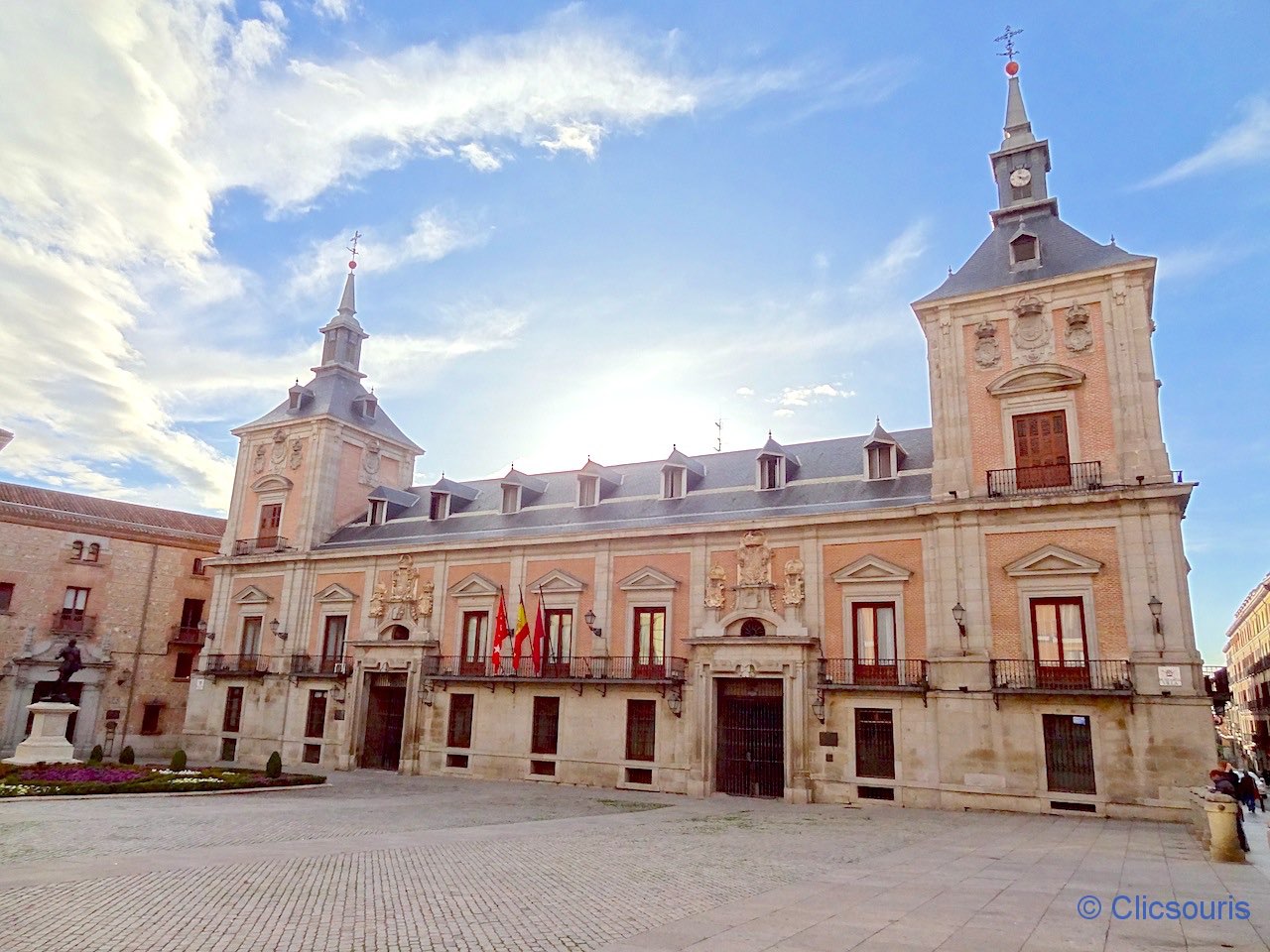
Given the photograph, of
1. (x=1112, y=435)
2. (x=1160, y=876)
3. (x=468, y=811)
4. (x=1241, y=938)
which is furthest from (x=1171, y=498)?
(x=468, y=811)

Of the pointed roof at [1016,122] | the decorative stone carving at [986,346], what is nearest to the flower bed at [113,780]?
the decorative stone carving at [986,346]

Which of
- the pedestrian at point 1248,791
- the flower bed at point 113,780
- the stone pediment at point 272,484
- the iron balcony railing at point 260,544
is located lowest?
the flower bed at point 113,780

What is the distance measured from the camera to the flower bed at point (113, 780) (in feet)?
63.3

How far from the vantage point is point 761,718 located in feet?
83.8

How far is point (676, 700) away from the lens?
26219mm

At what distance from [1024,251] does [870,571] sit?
1122cm

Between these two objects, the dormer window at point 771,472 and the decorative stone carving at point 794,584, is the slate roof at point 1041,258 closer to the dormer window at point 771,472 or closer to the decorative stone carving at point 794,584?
the dormer window at point 771,472

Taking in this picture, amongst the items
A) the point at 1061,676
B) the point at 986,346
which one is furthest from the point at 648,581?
the point at 986,346

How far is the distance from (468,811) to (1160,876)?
13.9 meters

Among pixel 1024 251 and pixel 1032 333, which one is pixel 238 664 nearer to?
pixel 1032 333

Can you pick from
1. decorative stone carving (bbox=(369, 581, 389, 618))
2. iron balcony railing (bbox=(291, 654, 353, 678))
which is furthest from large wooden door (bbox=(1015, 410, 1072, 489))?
iron balcony railing (bbox=(291, 654, 353, 678))

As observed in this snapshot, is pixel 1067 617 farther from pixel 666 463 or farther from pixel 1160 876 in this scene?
pixel 666 463

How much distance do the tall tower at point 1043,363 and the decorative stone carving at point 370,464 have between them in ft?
86.2

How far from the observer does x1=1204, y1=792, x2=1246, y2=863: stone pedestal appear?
43.5 ft
